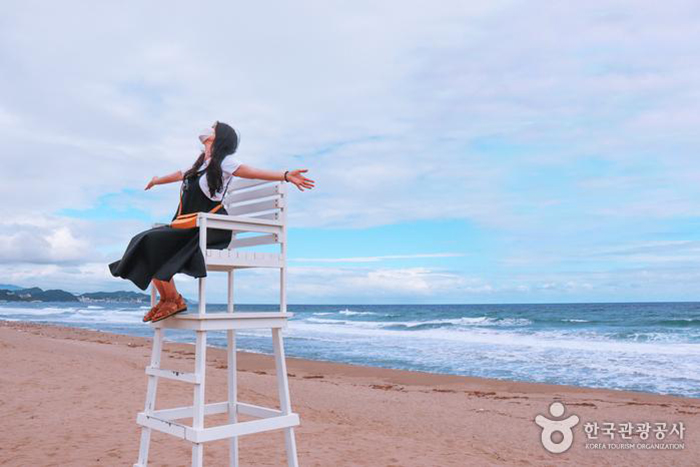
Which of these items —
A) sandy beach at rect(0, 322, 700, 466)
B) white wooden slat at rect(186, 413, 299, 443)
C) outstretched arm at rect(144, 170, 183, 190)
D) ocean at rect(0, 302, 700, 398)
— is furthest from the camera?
ocean at rect(0, 302, 700, 398)

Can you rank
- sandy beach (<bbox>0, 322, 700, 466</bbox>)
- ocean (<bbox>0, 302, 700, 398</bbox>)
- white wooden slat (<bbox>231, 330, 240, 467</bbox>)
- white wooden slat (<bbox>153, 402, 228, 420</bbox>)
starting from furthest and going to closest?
ocean (<bbox>0, 302, 700, 398</bbox>), sandy beach (<bbox>0, 322, 700, 466</bbox>), white wooden slat (<bbox>231, 330, 240, 467</bbox>), white wooden slat (<bbox>153, 402, 228, 420</bbox>)

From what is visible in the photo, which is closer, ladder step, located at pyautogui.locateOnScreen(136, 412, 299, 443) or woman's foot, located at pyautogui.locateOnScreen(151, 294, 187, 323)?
A: ladder step, located at pyautogui.locateOnScreen(136, 412, 299, 443)

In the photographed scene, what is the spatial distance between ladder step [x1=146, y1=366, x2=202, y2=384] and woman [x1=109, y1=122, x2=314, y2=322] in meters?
0.31

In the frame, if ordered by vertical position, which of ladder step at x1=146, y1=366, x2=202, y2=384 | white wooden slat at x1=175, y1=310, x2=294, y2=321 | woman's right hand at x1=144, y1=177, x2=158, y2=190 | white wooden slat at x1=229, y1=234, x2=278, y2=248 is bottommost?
ladder step at x1=146, y1=366, x2=202, y2=384

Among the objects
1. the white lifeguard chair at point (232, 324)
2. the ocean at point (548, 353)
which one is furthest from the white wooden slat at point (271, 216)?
the ocean at point (548, 353)

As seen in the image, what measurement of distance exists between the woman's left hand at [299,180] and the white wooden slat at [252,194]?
0.24m

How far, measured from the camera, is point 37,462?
4508 mm

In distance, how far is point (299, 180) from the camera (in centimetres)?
328

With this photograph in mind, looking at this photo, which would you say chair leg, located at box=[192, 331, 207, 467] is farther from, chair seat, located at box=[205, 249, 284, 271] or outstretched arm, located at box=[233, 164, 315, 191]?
outstretched arm, located at box=[233, 164, 315, 191]

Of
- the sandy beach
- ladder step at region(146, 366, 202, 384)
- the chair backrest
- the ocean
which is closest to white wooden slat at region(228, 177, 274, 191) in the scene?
the chair backrest

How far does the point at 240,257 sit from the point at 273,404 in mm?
4877

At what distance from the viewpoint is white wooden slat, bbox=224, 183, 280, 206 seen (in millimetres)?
3562

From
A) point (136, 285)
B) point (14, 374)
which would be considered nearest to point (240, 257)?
point (136, 285)

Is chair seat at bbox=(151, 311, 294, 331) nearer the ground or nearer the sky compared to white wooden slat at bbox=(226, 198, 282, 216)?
nearer the ground
